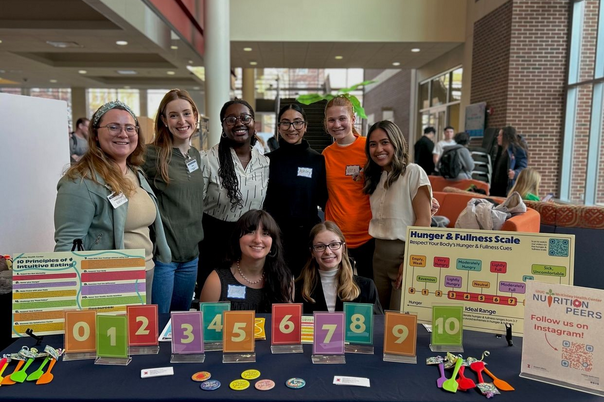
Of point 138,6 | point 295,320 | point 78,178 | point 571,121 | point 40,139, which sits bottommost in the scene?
point 295,320

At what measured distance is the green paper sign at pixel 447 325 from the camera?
57.5 inches

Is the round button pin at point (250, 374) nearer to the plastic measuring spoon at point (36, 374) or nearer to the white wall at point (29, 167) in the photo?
the plastic measuring spoon at point (36, 374)

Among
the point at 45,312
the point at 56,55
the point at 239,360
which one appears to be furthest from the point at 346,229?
the point at 56,55

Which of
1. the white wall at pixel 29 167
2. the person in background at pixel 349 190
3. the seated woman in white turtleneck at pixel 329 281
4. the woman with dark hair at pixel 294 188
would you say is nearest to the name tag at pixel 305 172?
the woman with dark hair at pixel 294 188

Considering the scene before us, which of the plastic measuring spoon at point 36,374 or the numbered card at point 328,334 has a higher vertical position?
the numbered card at point 328,334

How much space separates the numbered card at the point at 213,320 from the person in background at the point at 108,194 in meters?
0.51

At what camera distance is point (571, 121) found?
7.45 meters

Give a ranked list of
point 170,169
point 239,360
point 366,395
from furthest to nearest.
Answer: point 170,169 < point 239,360 < point 366,395

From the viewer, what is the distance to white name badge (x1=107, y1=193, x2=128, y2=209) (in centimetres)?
165

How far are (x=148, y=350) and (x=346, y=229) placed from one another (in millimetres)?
1381

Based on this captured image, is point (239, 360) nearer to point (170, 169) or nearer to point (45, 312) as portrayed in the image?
point (45, 312)

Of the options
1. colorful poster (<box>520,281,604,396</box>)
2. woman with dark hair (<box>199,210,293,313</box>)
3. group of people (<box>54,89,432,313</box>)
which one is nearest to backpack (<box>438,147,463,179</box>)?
group of people (<box>54,89,432,313</box>)

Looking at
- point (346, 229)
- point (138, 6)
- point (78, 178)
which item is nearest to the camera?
point (78, 178)

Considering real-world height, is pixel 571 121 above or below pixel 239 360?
above
